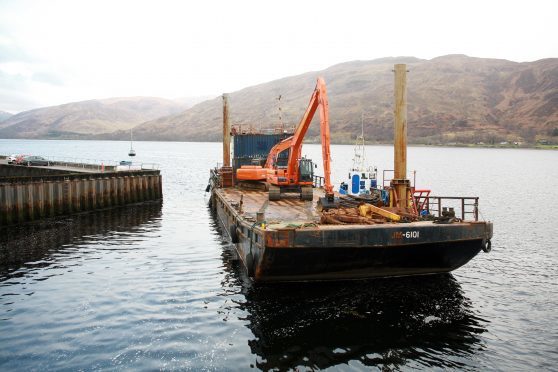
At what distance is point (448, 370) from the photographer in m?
11.8

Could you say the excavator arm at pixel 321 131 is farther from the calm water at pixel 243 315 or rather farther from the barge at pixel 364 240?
the calm water at pixel 243 315

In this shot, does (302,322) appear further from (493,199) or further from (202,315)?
(493,199)

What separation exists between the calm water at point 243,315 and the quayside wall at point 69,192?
605cm

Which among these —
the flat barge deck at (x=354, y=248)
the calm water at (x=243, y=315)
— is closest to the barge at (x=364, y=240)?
the flat barge deck at (x=354, y=248)

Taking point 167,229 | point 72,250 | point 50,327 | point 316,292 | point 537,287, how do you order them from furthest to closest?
point 167,229 < point 72,250 < point 537,287 < point 316,292 < point 50,327

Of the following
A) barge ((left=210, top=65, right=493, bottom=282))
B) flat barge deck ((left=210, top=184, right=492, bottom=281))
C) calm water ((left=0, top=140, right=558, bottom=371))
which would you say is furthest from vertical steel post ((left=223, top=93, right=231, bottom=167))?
flat barge deck ((left=210, top=184, right=492, bottom=281))

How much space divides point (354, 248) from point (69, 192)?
85.7 feet

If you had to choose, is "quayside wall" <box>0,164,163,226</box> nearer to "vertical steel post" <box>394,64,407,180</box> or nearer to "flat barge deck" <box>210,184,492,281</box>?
"flat barge deck" <box>210,184,492,281</box>

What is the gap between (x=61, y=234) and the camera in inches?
1078

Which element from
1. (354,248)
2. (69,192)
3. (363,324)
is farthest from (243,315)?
(69,192)

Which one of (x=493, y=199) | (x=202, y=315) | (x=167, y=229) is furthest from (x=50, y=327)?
(x=493, y=199)

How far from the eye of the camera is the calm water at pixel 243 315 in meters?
Answer: 12.2

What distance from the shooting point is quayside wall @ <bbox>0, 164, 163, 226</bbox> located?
29.9 meters

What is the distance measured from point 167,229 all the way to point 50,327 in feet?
55.9
